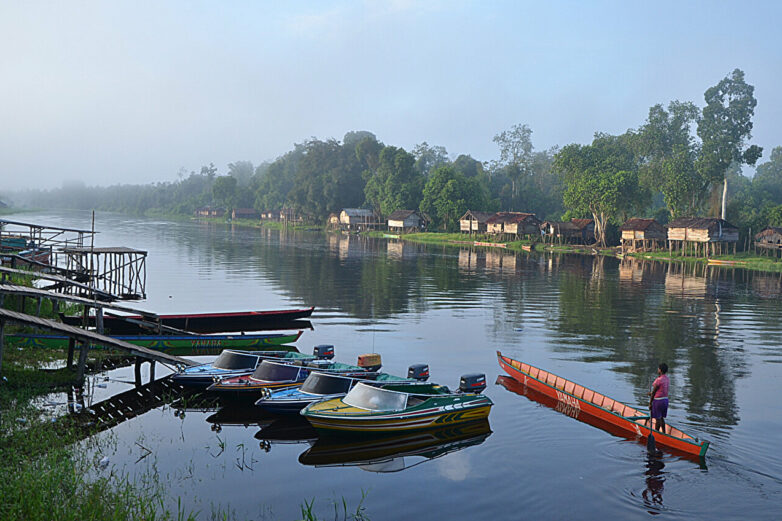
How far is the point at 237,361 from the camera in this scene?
820 inches

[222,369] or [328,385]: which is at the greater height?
[328,385]

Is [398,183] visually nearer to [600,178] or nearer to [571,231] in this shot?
[571,231]

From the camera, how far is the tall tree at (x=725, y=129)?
3376 inches

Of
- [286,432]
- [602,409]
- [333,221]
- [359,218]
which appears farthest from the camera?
[333,221]

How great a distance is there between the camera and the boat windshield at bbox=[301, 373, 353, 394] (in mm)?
18562

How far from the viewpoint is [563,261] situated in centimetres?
7775

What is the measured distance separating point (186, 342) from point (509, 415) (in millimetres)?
12877

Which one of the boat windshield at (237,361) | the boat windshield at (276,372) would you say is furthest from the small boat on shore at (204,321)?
the boat windshield at (276,372)

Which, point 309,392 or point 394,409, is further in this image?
point 309,392

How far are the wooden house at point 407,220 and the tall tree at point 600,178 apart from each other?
2975 centimetres

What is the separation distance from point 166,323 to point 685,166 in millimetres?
79587

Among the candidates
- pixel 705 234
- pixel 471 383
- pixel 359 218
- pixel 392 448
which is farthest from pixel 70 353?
pixel 359 218

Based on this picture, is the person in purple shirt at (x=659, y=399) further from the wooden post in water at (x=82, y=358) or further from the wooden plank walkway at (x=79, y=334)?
the wooden post in water at (x=82, y=358)

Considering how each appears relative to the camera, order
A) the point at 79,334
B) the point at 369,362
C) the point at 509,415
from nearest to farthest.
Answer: the point at 79,334
the point at 509,415
the point at 369,362
